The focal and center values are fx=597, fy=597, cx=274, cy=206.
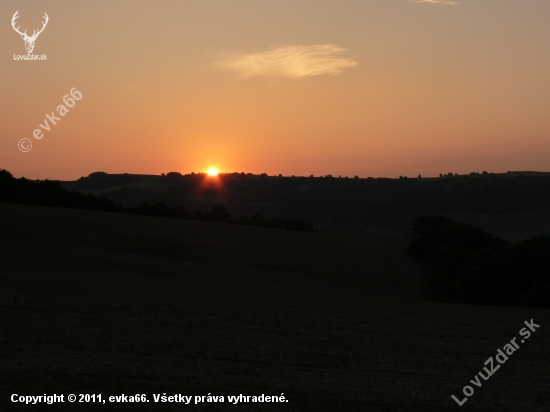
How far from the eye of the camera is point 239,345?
1355cm

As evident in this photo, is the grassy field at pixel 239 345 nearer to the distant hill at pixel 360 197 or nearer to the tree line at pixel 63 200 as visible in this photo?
the tree line at pixel 63 200

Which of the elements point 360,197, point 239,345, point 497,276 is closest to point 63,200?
point 497,276

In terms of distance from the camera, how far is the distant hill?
4129 inches

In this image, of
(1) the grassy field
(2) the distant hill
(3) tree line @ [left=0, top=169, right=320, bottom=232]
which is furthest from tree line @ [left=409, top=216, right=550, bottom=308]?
(2) the distant hill

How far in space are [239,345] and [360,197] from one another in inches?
4732

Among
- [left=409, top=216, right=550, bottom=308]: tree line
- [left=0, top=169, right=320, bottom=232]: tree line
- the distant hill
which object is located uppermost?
the distant hill

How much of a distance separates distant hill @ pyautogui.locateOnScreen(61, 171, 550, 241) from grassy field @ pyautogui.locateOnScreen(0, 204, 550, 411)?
74261 millimetres

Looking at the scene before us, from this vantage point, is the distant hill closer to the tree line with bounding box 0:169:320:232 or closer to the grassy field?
the tree line with bounding box 0:169:320:232

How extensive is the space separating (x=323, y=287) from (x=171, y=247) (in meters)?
12.0

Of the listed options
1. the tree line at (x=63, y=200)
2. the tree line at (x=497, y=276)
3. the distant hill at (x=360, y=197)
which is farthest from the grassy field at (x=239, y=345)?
the distant hill at (x=360, y=197)

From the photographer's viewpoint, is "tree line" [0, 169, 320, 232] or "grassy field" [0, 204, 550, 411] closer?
"grassy field" [0, 204, 550, 411]

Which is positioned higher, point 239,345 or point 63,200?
point 63,200

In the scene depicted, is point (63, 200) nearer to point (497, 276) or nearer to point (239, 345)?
point (497, 276)

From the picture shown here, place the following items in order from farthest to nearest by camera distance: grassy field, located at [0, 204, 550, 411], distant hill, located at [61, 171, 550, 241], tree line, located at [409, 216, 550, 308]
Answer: distant hill, located at [61, 171, 550, 241] → tree line, located at [409, 216, 550, 308] → grassy field, located at [0, 204, 550, 411]
